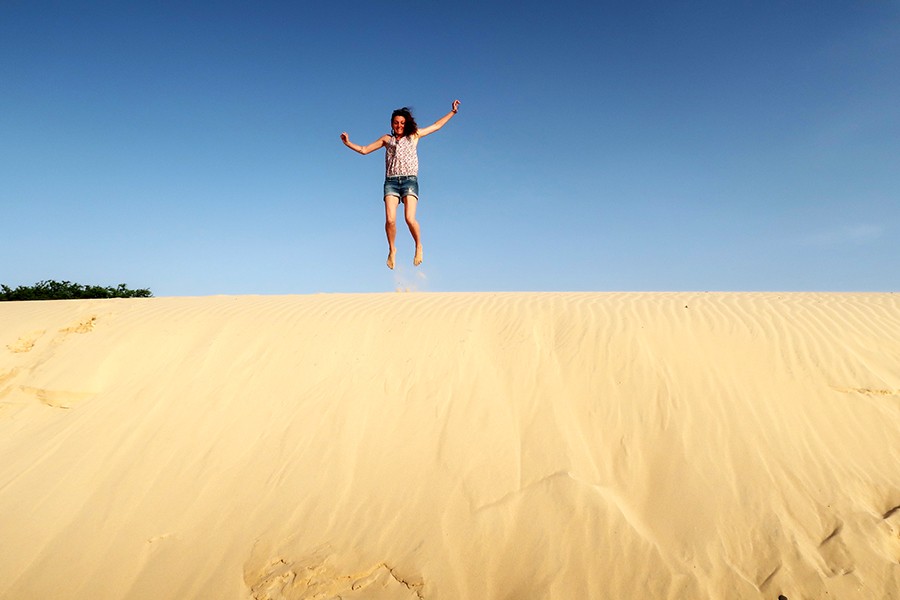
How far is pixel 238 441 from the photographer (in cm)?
442

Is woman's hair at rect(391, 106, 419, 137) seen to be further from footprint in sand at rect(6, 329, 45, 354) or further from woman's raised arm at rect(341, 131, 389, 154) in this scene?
footprint in sand at rect(6, 329, 45, 354)

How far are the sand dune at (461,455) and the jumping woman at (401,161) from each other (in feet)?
6.39

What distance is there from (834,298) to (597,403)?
473 centimetres

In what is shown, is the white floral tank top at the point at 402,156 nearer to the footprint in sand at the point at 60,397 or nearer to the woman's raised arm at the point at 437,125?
the woman's raised arm at the point at 437,125

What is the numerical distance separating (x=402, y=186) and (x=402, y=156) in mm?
442

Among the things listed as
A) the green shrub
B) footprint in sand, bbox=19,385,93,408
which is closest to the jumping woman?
footprint in sand, bbox=19,385,93,408

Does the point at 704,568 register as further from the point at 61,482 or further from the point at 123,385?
the point at 123,385

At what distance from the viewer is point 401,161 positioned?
729 centimetres

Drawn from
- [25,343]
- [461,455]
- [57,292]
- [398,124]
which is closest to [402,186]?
[398,124]

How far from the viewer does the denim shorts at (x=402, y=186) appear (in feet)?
24.0

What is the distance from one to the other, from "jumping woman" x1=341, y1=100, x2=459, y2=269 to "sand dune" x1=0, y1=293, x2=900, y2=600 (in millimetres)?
1947

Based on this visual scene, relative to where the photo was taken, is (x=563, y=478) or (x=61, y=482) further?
(x=61, y=482)

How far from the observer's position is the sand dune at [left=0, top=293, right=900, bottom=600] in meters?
3.17

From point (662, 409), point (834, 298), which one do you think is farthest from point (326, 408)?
point (834, 298)
